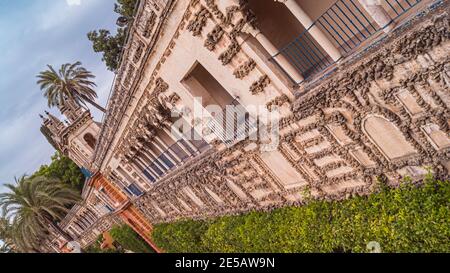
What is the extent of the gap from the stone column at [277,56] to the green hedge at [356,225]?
12.6ft

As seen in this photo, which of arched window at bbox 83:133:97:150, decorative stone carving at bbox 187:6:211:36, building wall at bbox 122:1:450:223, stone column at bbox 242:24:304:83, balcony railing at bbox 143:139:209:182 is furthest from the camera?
arched window at bbox 83:133:97:150

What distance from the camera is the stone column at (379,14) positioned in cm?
816

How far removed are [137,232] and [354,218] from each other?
2698 centimetres

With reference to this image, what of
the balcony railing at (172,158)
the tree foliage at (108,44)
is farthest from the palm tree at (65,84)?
the balcony railing at (172,158)

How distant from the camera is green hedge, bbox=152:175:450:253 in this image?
832cm

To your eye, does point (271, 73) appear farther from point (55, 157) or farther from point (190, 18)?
point (55, 157)

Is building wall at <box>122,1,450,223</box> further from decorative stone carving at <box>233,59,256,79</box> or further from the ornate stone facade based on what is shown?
decorative stone carving at <box>233,59,256,79</box>

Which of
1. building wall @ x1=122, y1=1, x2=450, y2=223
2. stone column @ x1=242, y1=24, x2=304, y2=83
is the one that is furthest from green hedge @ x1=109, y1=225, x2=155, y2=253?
stone column @ x1=242, y1=24, x2=304, y2=83

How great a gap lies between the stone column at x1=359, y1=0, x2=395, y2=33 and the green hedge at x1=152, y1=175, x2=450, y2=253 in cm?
344

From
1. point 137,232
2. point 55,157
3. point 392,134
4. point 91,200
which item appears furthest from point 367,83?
point 55,157

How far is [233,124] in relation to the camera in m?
14.9

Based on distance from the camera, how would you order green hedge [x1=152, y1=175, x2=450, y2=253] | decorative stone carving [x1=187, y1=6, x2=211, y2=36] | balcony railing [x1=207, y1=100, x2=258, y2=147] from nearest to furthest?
1. green hedge [x1=152, y1=175, x2=450, y2=253]
2. decorative stone carving [x1=187, y1=6, x2=211, y2=36]
3. balcony railing [x1=207, y1=100, x2=258, y2=147]
